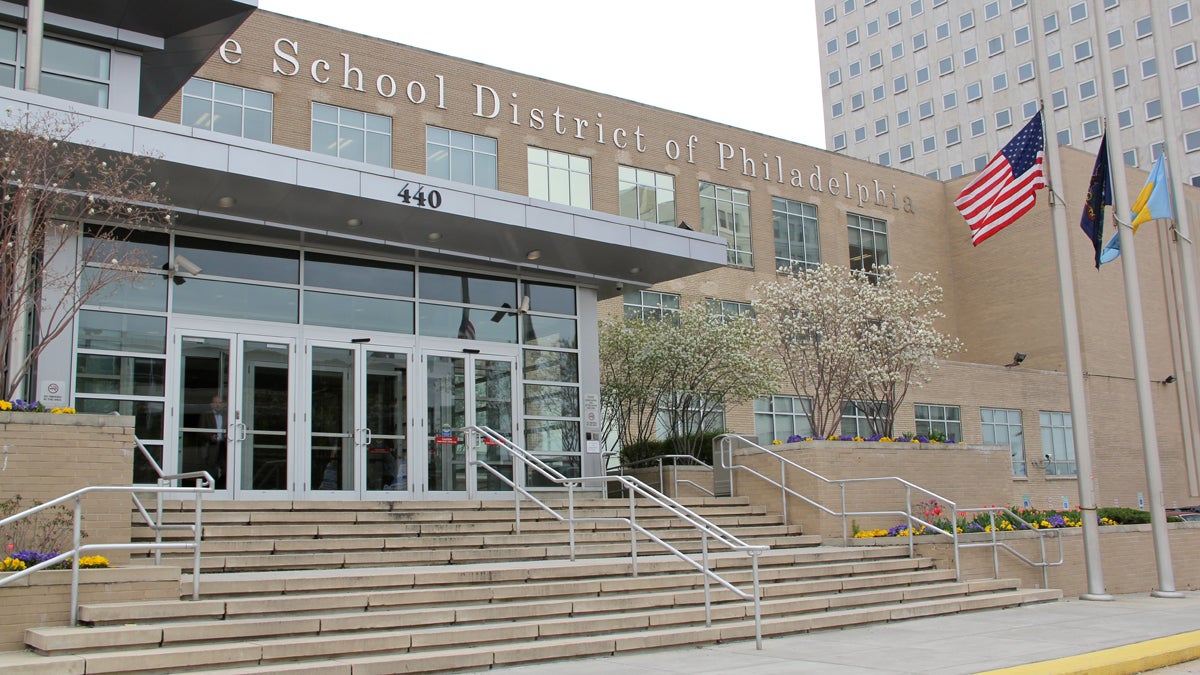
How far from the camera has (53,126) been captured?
473 inches

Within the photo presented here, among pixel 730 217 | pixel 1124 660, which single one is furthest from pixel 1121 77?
pixel 1124 660

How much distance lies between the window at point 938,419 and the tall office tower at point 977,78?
35.6 meters

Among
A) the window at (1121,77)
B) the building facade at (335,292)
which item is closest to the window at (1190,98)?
the window at (1121,77)

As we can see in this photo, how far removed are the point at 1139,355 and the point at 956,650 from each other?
7.84m

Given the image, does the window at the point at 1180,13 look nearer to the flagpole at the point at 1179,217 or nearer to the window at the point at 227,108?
the flagpole at the point at 1179,217

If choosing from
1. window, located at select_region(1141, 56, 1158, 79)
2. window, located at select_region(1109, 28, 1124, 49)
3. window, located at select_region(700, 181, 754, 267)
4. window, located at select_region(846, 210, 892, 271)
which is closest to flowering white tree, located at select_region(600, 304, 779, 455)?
window, located at select_region(700, 181, 754, 267)

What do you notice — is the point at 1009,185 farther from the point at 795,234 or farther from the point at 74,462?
the point at 795,234

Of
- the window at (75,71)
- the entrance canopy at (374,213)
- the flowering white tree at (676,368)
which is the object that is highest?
the window at (75,71)

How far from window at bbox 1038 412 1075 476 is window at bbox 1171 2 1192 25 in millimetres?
36403

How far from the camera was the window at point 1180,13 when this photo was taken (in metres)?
65.1

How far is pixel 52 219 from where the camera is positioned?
1329 centimetres

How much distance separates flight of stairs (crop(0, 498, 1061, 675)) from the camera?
8766 mm

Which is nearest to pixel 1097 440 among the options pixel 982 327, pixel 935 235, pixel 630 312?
pixel 982 327

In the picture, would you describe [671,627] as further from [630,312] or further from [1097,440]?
[1097,440]
